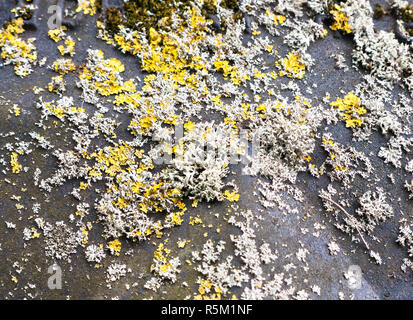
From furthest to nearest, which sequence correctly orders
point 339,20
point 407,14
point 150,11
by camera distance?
point 407,14, point 339,20, point 150,11

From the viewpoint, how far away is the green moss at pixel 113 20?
5062 mm

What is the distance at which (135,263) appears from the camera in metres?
3.84

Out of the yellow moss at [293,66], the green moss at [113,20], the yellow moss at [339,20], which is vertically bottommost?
the green moss at [113,20]

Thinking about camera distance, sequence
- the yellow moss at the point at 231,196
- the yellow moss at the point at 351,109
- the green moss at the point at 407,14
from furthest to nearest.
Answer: the green moss at the point at 407,14, the yellow moss at the point at 351,109, the yellow moss at the point at 231,196

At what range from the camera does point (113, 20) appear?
507 centimetres

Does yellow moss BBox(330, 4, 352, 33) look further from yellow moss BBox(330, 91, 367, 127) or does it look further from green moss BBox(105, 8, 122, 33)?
green moss BBox(105, 8, 122, 33)

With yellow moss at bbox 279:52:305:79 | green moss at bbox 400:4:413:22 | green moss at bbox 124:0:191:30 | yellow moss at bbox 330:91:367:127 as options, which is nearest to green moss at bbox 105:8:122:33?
green moss at bbox 124:0:191:30

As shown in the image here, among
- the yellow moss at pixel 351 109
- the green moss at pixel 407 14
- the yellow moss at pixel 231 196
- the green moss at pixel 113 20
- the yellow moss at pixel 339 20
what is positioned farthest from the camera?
the green moss at pixel 407 14

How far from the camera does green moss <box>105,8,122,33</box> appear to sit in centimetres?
506

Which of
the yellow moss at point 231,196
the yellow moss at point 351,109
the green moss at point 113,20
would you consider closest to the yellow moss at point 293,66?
the yellow moss at point 351,109

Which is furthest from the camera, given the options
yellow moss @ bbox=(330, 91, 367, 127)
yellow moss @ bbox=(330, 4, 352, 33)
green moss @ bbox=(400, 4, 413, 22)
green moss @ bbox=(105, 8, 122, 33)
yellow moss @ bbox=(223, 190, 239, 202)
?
green moss @ bbox=(400, 4, 413, 22)

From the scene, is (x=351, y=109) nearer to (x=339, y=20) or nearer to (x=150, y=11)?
(x=339, y=20)

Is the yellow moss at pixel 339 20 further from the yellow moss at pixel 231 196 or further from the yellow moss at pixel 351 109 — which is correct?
the yellow moss at pixel 231 196

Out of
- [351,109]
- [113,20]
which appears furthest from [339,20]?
[113,20]
